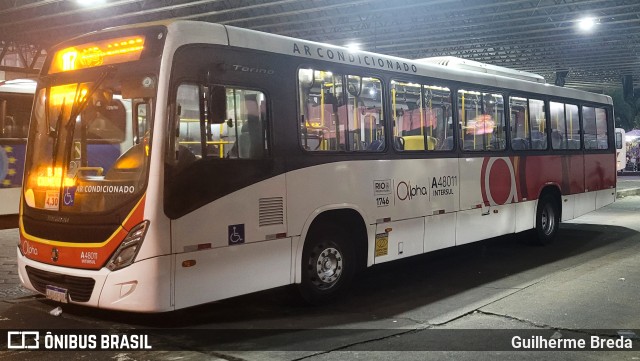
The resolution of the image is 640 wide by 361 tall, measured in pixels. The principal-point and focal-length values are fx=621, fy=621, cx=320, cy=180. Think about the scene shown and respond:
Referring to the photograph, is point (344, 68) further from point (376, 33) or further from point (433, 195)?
point (376, 33)

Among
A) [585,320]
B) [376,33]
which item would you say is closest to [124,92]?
[585,320]

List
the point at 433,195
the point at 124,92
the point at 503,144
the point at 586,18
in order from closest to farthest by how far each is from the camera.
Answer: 1. the point at 124,92
2. the point at 433,195
3. the point at 503,144
4. the point at 586,18

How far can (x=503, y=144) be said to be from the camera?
10438mm

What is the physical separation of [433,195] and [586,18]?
15927 mm

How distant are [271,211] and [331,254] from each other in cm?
117

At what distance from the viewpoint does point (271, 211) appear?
6.53 m

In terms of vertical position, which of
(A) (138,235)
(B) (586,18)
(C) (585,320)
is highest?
(B) (586,18)

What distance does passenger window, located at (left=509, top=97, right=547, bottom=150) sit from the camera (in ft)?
35.3

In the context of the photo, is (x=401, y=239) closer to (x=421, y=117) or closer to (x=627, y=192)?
(x=421, y=117)

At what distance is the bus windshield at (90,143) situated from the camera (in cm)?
579

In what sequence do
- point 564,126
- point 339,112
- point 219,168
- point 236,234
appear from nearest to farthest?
point 219,168 → point 236,234 → point 339,112 → point 564,126

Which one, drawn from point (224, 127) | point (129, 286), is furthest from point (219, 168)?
point (129, 286)

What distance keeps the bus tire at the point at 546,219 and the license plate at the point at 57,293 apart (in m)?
8.50

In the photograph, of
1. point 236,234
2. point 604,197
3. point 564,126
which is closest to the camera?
point 236,234
